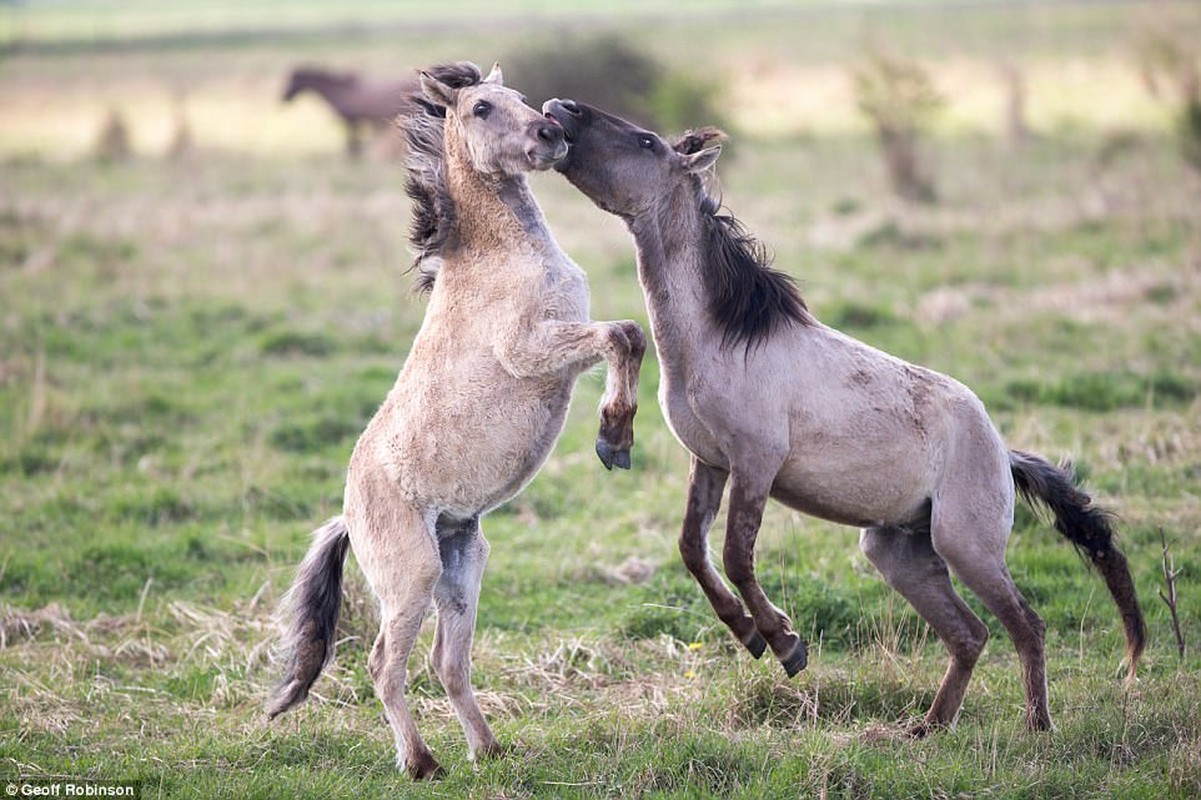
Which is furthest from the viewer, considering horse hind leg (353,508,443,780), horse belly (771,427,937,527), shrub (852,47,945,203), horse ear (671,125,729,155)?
shrub (852,47,945,203)

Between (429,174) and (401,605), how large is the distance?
2052 mm

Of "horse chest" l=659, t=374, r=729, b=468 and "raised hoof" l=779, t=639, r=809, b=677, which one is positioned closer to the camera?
"raised hoof" l=779, t=639, r=809, b=677

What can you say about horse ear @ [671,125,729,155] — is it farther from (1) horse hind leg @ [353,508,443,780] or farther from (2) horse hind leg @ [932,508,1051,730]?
(1) horse hind leg @ [353,508,443,780]

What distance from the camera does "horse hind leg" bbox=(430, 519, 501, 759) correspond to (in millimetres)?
5855

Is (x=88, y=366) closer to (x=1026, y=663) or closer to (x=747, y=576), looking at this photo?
(x=747, y=576)

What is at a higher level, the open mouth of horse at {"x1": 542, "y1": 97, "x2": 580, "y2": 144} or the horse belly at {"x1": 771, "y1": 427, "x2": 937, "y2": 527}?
the open mouth of horse at {"x1": 542, "y1": 97, "x2": 580, "y2": 144}

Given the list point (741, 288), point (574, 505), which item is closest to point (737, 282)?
point (741, 288)

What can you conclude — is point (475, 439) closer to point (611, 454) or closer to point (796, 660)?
point (611, 454)

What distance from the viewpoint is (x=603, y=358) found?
572 centimetres

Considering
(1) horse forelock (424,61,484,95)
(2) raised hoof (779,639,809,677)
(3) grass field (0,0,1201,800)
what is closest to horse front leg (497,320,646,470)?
(2) raised hoof (779,639,809,677)

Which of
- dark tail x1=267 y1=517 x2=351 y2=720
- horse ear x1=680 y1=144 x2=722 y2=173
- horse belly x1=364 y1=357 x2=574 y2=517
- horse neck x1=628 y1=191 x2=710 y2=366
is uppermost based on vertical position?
horse ear x1=680 y1=144 x2=722 y2=173

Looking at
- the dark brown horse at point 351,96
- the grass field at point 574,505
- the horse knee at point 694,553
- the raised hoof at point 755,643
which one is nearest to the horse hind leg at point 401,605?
the grass field at point 574,505

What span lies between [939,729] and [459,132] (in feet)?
11.3

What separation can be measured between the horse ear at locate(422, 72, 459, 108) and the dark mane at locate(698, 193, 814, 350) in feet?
4.19
